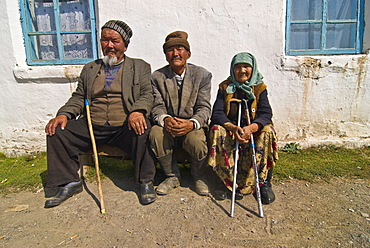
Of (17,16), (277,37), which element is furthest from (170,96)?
(17,16)

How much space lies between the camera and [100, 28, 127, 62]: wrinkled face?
290 cm

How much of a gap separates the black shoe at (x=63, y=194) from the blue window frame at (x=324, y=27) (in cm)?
347

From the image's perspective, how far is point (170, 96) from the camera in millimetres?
2941

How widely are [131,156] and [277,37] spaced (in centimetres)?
271

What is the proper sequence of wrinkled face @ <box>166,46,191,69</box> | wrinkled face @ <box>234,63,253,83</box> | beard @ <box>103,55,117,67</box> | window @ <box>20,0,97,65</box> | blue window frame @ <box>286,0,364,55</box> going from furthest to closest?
window @ <box>20,0,97,65</box>
blue window frame @ <box>286,0,364,55</box>
beard @ <box>103,55,117,67</box>
wrinkled face @ <box>166,46,191,69</box>
wrinkled face @ <box>234,63,253,83</box>

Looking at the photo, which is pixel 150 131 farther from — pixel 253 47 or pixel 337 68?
pixel 337 68

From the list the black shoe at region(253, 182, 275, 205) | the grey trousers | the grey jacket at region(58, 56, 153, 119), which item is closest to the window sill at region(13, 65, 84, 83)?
the grey jacket at region(58, 56, 153, 119)

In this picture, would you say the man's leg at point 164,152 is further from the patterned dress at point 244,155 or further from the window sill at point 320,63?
the window sill at point 320,63

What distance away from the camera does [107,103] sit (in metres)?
3.00

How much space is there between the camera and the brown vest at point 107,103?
294cm

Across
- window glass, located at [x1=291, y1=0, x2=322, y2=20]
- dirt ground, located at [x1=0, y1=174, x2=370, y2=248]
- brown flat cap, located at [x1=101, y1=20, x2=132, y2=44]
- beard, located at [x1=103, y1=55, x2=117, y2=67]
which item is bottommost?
dirt ground, located at [x1=0, y1=174, x2=370, y2=248]

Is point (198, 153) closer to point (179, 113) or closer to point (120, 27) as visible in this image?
point (179, 113)

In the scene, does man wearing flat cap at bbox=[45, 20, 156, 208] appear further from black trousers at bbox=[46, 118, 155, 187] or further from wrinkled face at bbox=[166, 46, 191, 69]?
wrinkled face at bbox=[166, 46, 191, 69]

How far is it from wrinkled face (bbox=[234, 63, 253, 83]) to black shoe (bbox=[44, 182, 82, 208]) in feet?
6.81
